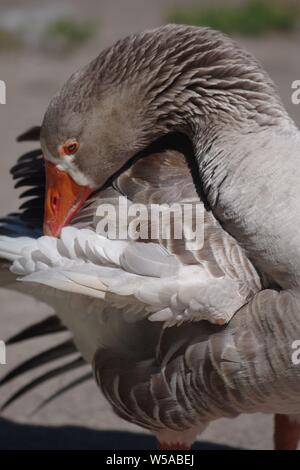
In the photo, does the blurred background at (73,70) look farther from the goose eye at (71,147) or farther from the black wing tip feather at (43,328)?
the goose eye at (71,147)

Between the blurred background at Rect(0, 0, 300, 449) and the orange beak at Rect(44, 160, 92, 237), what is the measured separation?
116 cm

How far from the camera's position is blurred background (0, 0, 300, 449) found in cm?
425

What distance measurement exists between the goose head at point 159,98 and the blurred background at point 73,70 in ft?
4.16

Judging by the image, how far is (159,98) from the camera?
10.8 ft

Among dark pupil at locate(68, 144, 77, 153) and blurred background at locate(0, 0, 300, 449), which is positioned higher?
dark pupil at locate(68, 144, 77, 153)

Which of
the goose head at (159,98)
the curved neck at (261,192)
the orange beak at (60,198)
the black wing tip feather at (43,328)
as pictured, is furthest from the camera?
the black wing tip feather at (43,328)

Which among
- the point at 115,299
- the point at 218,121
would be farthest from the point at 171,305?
the point at 218,121

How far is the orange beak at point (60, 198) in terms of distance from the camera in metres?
3.36

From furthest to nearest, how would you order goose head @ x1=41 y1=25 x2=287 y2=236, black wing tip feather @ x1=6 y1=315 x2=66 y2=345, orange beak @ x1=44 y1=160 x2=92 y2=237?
black wing tip feather @ x1=6 y1=315 x2=66 y2=345
orange beak @ x1=44 y1=160 x2=92 y2=237
goose head @ x1=41 y1=25 x2=287 y2=236

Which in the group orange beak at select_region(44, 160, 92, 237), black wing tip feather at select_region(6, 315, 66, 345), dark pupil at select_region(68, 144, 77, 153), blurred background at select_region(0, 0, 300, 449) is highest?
dark pupil at select_region(68, 144, 77, 153)

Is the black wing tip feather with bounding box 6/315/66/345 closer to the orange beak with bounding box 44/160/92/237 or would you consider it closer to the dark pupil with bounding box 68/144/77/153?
the orange beak with bounding box 44/160/92/237

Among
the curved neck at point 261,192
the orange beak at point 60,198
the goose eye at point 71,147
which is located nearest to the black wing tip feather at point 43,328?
the orange beak at point 60,198

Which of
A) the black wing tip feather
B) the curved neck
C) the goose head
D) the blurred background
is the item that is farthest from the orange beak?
the blurred background

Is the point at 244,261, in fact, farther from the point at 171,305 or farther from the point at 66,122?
the point at 66,122
